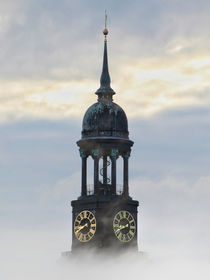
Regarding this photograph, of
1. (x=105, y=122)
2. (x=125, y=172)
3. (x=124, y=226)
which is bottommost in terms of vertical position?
(x=124, y=226)

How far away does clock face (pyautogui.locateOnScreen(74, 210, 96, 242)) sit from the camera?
16888 centimetres

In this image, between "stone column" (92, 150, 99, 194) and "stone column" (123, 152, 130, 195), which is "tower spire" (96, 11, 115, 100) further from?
"stone column" (123, 152, 130, 195)

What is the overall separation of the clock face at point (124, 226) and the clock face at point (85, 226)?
8.63ft

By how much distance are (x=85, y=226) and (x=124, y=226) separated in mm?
4580

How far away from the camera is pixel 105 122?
560ft

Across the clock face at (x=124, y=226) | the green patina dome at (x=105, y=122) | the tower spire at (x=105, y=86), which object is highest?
the tower spire at (x=105, y=86)

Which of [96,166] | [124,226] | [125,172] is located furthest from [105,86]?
[124,226]

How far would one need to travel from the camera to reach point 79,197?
171 meters

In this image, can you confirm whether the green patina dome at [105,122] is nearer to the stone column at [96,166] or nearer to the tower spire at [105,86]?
the tower spire at [105,86]

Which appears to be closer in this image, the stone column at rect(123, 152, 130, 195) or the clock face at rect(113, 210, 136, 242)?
the clock face at rect(113, 210, 136, 242)

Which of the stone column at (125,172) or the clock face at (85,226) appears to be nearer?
the clock face at (85,226)

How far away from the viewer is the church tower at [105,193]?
16850cm

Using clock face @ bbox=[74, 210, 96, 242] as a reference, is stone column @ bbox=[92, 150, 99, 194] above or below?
above

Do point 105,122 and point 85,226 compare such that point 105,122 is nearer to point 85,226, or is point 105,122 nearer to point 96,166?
point 96,166
